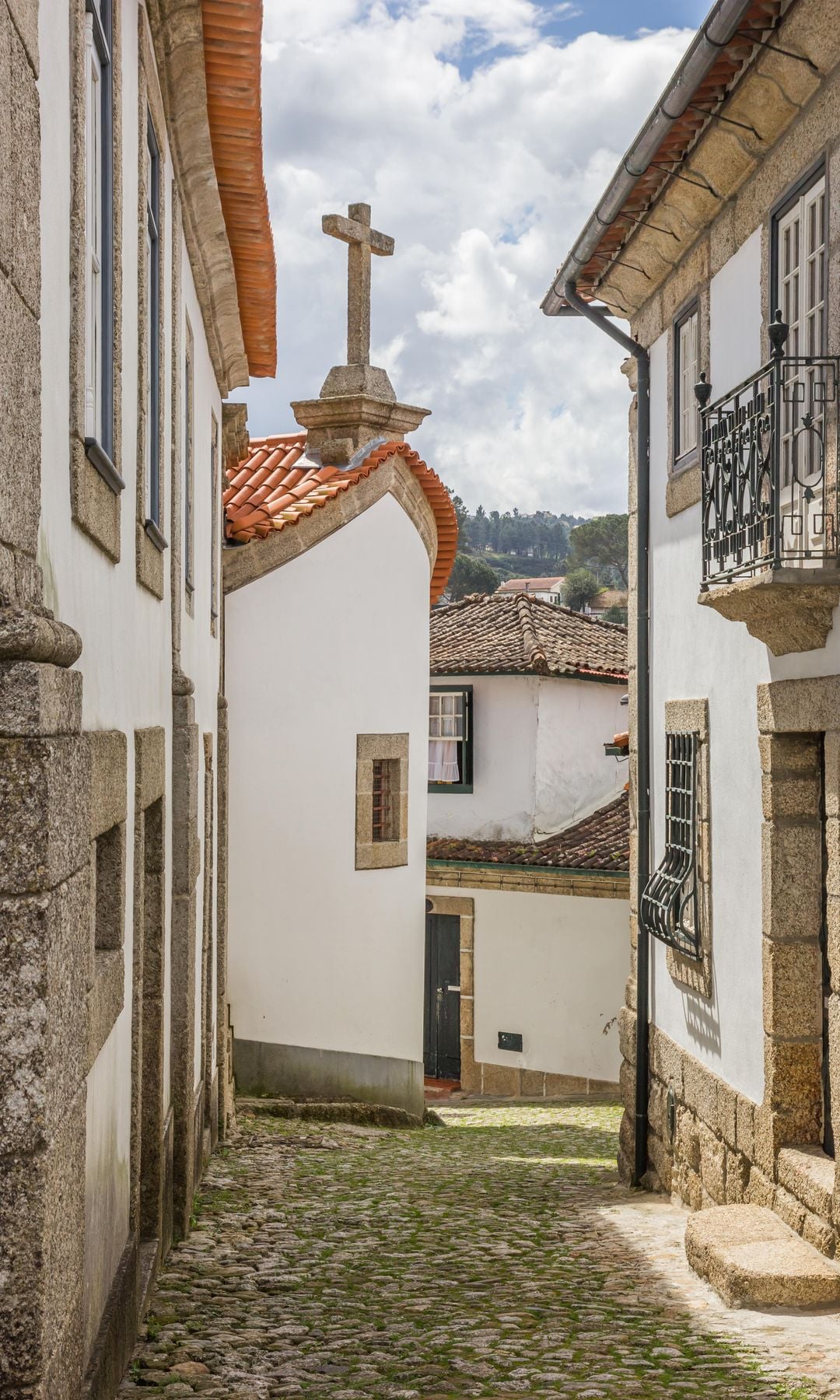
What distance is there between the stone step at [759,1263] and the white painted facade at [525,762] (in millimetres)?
13139

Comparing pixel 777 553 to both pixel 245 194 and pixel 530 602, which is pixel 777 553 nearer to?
pixel 245 194

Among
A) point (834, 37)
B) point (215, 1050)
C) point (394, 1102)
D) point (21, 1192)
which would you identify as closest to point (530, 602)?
point (394, 1102)

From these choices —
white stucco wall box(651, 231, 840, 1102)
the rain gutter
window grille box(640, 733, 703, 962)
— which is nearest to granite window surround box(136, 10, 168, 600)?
the rain gutter

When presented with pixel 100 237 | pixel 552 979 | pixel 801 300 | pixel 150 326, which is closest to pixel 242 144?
pixel 150 326

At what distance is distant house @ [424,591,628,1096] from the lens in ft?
60.8

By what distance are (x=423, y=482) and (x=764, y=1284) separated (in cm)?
1077

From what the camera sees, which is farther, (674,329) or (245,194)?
(674,329)

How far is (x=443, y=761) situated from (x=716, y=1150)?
42.1ft

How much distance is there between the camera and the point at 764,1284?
230 inches

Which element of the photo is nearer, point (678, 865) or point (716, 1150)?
point (716, 1150)

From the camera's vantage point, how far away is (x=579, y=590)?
218 ft

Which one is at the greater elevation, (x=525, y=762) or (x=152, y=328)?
(x=152, y=328)

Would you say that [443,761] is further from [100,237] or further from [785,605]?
[100,237]

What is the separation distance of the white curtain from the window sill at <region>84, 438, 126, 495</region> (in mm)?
15843
